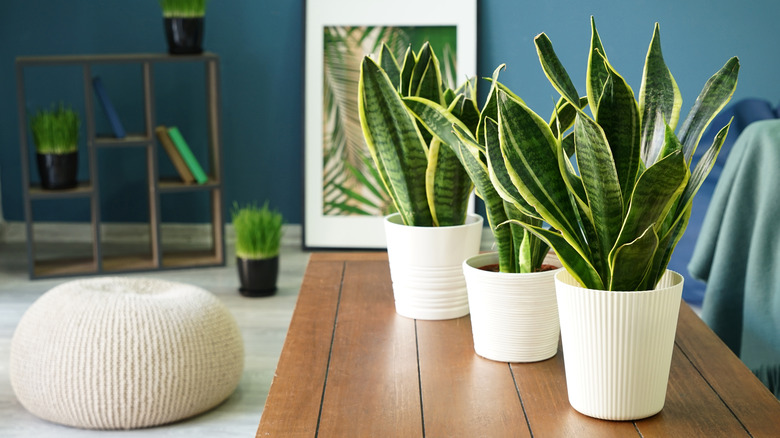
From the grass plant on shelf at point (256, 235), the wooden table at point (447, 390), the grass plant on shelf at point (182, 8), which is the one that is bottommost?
the grass plant on shelf at point (256, 235)

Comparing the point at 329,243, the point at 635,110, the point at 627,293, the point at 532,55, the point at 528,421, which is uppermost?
the point at 532,55

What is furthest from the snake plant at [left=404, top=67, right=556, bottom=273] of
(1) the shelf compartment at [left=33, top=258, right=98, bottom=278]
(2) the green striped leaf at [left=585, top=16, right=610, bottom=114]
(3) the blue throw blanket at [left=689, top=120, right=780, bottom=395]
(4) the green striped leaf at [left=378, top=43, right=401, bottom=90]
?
(1) the shelf compartment at [left=33, top=258, right=98, bottom=278]

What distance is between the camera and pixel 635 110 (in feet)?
2.59

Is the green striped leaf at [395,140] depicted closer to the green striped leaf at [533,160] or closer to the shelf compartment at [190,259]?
the green striped leaf at [533,160]

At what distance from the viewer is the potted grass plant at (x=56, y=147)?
118 inches

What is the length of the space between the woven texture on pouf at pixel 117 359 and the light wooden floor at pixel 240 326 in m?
0.03

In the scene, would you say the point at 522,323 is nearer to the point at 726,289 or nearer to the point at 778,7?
the point at 726,289

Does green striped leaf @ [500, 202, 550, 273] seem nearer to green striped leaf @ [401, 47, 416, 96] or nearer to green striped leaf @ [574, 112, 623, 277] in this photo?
green striped leaf @ [574, 112, 623, 277]

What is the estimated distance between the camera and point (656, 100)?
84 cm

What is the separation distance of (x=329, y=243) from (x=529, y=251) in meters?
2.62

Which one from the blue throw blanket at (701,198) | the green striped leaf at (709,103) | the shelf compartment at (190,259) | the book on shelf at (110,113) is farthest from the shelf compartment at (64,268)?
the green striped leaf at (709,103)

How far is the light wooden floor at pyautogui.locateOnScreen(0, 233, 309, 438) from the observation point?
1.85 m

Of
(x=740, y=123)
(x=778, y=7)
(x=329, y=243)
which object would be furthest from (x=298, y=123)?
(x=778, y=7)

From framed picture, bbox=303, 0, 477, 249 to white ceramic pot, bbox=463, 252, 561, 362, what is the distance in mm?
2486
